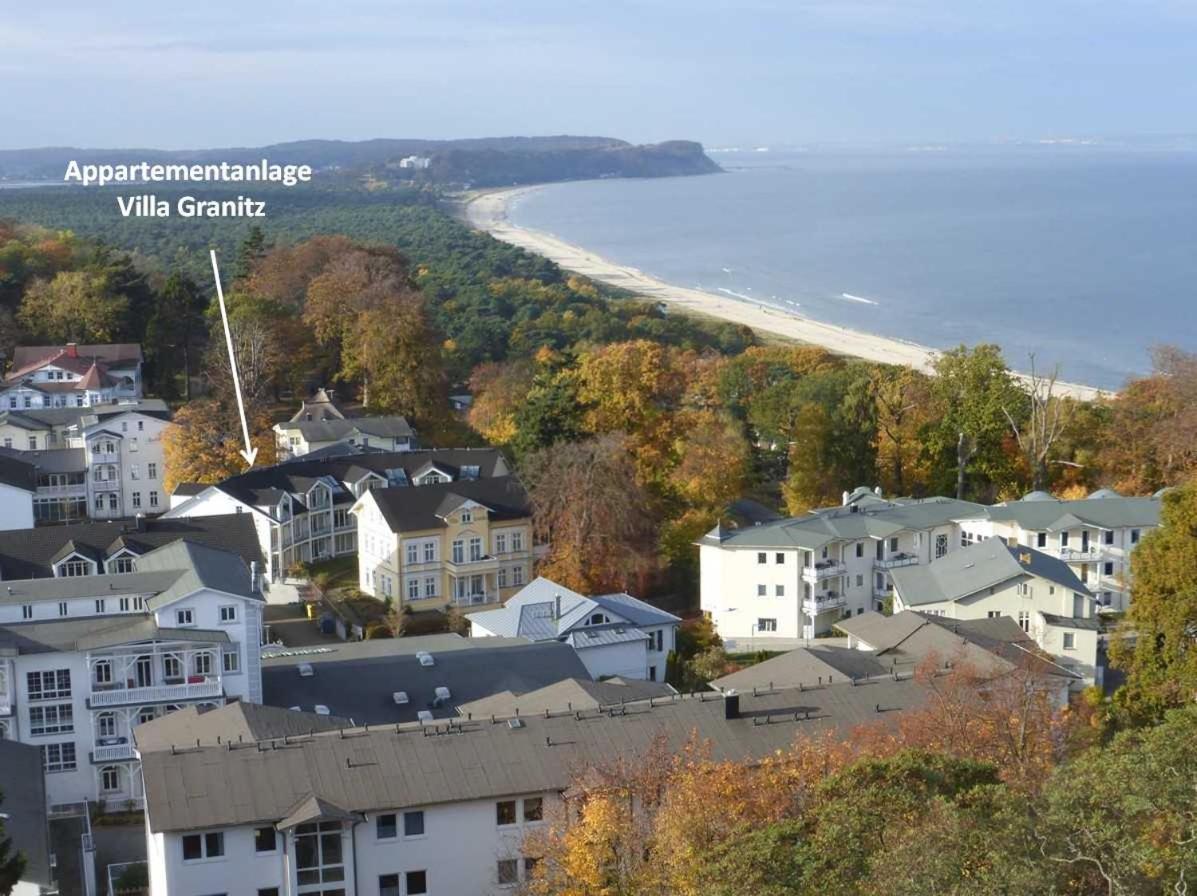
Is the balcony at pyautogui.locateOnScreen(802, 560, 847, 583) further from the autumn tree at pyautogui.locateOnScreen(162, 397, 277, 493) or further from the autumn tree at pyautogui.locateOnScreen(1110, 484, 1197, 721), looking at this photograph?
the autumn tree at pyautogui.locateOnScreen(162, 397, 277, 493)

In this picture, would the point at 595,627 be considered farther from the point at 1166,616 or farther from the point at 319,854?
the point at 319,854

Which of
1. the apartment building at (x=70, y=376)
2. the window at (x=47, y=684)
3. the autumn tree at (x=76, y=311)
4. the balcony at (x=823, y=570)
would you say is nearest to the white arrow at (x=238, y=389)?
the apartment building at (x=70, y=376)

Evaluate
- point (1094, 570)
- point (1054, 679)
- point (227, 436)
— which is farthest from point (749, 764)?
point (227, 436)

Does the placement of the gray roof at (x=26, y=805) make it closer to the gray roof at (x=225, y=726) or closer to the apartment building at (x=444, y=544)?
the gray roof at (x=225, y=726)

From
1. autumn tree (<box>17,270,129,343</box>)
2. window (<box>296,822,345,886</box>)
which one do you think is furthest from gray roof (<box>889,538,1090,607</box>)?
autumn tree (<box>17,270,129,343</box>)

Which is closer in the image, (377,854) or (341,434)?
(377,854)

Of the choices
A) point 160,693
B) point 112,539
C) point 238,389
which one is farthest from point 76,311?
point 160,693
